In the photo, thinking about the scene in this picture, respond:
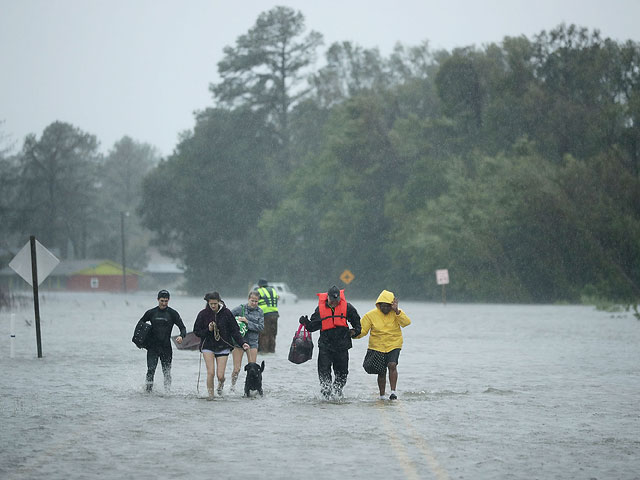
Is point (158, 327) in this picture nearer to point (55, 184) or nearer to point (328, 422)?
point (328, 422)

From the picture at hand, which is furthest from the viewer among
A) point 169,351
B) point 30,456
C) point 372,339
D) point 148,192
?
point 148,192

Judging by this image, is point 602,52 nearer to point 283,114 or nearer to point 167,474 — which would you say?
point 283,114

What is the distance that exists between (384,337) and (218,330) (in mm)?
Result: 2291

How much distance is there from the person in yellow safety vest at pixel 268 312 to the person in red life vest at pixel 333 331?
6.99 m

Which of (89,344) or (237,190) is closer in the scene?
(89,344)

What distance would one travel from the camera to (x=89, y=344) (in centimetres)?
2839

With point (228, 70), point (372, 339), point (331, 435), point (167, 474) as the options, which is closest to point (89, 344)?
point (372, 339)

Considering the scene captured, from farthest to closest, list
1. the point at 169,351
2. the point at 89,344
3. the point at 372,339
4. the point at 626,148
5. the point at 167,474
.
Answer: the point at 626,148 < the point at 89,344 < the point at 169,351 < the point at 372,339 < the point at 167,474

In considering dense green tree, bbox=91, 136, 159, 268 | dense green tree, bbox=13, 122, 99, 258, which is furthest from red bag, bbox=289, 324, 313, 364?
dense green tree, bbox=91, 136, 159, 268

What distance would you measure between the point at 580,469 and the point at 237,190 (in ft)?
311

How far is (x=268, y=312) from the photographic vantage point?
23.2 metres

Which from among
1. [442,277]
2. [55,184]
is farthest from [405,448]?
[55,184]

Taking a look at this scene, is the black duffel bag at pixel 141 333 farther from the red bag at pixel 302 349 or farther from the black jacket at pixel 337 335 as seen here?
the black jacket at pixel 337 335

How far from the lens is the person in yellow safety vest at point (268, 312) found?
2311 centimetres
